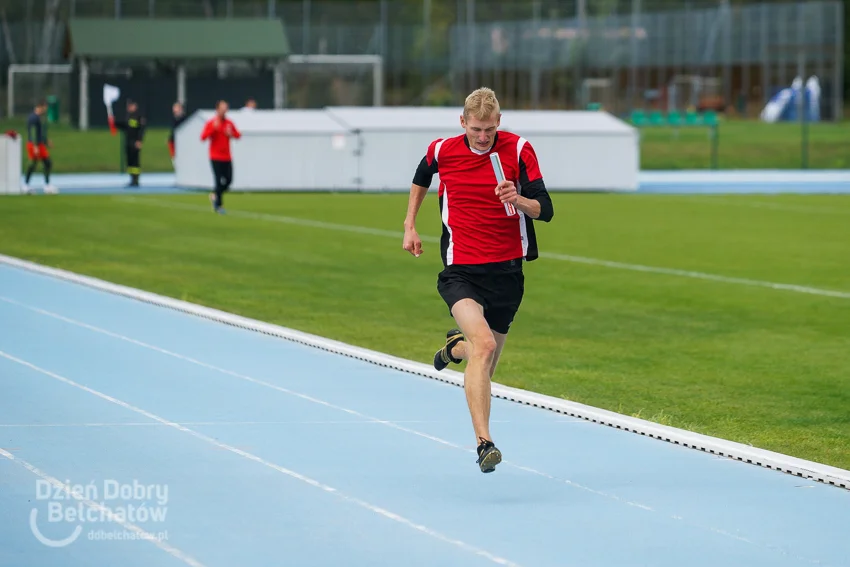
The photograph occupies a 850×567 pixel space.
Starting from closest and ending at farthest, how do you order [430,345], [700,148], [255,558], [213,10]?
[255,558] < [430,345] < [700,148] < [213,10]

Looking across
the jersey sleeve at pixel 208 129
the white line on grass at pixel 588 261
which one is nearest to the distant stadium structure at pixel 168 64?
the white line on grass at pixel 588 261

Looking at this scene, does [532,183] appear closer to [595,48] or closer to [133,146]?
[133,146]

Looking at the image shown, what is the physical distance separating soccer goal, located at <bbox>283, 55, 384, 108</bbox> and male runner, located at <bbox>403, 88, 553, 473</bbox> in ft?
195

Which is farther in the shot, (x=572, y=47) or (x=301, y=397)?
(x=572, y=47)

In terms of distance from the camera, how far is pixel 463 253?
8.35 meters

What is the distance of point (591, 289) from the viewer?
17688 millimetres

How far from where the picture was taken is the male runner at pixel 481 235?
8102 mm

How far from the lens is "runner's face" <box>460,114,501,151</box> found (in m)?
7.88

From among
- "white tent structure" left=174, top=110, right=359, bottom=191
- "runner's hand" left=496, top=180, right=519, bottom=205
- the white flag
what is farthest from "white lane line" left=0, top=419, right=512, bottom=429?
the white flag

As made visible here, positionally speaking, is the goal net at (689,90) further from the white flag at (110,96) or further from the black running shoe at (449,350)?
the black running shoe at (449,350)

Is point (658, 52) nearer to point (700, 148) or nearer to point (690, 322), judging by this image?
point (700, 148)

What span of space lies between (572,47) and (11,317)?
6057cm

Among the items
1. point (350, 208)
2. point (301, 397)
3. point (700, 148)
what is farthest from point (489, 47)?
point (301, 397)

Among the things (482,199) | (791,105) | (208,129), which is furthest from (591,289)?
(791,105)
